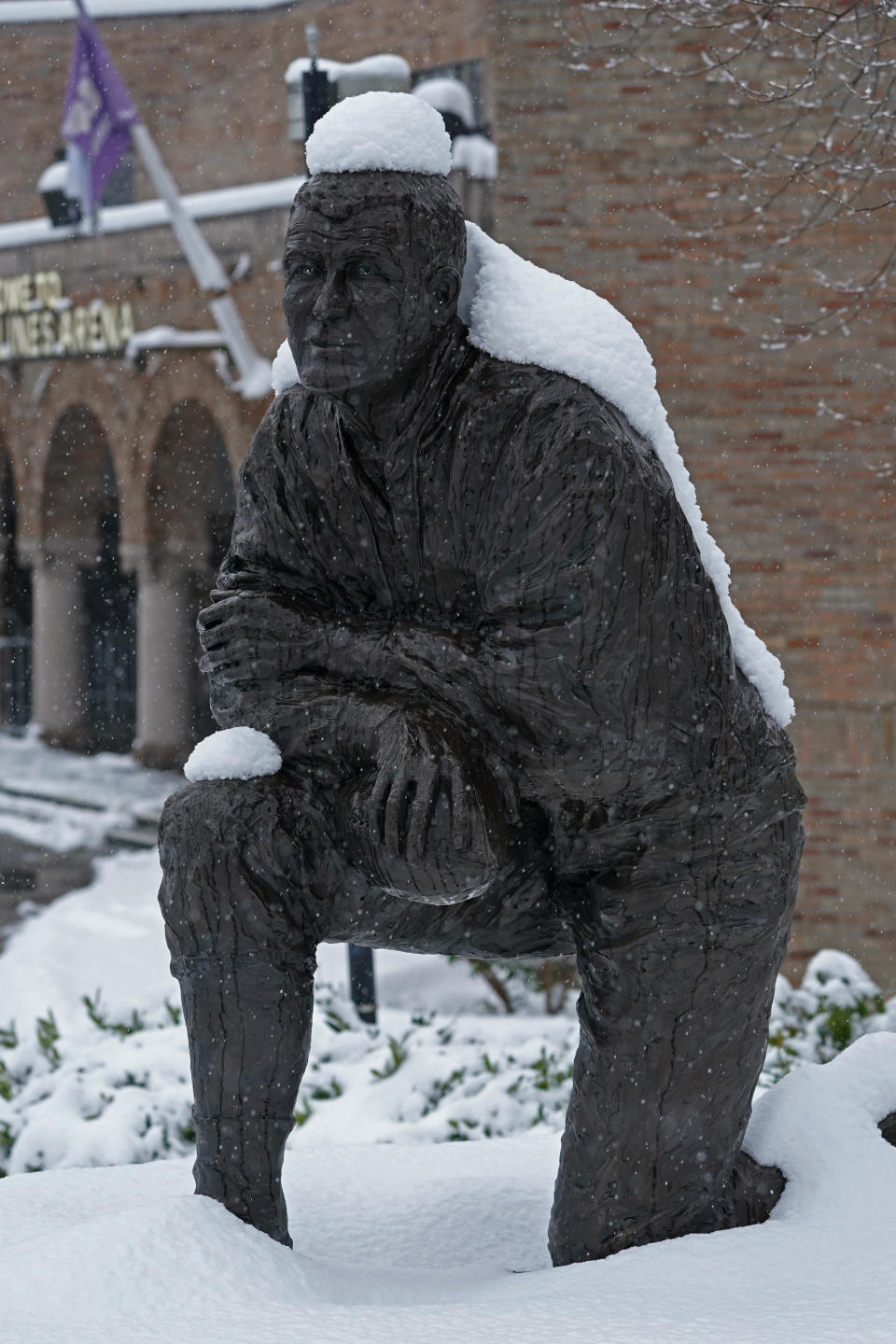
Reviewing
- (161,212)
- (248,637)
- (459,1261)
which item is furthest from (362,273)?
(161,212)

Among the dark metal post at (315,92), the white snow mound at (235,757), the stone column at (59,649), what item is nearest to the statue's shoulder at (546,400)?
the white snow mound at (235,757)

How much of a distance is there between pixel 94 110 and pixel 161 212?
→ 1.04 metres

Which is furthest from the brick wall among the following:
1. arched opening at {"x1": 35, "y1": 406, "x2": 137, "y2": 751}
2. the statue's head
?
arched opening at {"x1": 35, "y1": 406, "x2": 137, "y2": 751}

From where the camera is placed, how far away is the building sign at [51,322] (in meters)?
15.5

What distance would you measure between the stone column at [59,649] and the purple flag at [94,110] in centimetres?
422

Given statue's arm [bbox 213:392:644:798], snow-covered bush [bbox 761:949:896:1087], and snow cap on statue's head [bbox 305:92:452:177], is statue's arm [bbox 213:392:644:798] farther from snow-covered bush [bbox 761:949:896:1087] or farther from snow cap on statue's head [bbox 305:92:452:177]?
snow-covered bush [bbox 761:949:896:1087]

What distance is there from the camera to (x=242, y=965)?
2.24 m

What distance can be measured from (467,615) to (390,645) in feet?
0.44

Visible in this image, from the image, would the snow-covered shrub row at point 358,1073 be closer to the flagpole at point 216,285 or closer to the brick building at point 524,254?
the brick building at point 524,254

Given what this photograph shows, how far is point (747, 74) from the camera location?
6.68 metres

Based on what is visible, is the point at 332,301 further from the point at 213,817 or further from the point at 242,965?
the point at 242,965

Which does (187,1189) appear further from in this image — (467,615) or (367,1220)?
(467,615)

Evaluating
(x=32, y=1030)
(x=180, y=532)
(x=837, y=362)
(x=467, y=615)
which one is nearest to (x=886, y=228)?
(x=837, y=362)

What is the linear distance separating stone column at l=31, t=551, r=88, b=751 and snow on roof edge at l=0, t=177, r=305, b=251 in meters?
3.27
